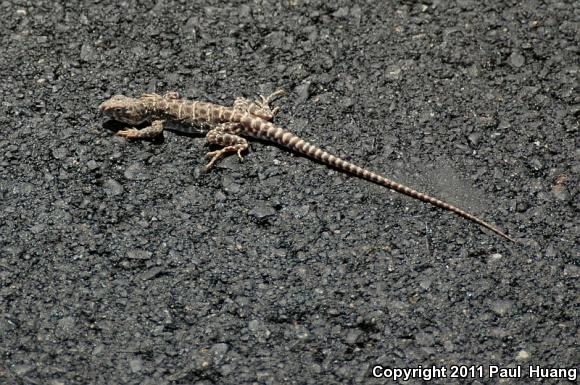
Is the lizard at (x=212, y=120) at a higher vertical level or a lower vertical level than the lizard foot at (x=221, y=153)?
higher

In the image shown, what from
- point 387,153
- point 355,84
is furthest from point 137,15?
point 387,153

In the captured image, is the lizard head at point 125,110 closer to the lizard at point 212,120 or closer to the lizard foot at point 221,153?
the lizard at point 212,120

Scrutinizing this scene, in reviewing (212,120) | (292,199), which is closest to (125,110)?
(212,120)

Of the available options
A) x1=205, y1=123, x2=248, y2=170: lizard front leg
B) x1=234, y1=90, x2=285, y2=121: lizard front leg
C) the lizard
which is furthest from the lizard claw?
x1=234, y1=90, x2=285, y2=121: lizard front leg

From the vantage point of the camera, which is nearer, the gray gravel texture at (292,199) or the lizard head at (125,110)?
the gray gravel texture at (292,199)

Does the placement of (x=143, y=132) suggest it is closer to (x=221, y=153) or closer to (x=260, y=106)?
(x=221, y=153)

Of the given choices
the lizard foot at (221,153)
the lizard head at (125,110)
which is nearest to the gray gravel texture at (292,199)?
the lizard foot at (221,153)

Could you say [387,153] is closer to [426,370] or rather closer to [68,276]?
[426,370]
